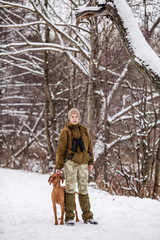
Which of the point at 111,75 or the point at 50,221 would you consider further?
the point at 111,75

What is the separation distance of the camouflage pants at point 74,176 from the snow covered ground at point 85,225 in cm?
49

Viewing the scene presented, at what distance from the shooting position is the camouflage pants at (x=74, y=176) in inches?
132

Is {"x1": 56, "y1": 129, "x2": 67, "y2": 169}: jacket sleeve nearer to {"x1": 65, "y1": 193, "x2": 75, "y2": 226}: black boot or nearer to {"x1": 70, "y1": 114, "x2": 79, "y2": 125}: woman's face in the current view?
{"x1": 70, "y1": 114, "x2": 79, "y2": 125}: woman's face

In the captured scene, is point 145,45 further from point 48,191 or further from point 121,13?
point 48,191

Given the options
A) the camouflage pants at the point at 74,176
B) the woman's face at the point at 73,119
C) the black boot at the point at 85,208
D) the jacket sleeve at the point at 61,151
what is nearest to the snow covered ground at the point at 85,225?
the black boot at the point at 85,208

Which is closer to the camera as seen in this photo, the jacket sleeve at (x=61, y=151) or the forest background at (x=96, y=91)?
the jacket sleeve at (x=61, y=151)

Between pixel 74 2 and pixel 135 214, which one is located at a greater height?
pixel 74 2

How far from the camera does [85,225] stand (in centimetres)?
329

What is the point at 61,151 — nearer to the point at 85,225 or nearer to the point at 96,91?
the point at 85,225

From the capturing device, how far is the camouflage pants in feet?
11.0

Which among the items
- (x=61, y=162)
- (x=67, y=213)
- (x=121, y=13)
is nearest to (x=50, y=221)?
(x=67, y=213)

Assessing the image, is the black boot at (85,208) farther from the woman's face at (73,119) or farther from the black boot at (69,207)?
the woman's face at (73,119)

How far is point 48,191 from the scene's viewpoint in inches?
238

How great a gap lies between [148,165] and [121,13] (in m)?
4.23
